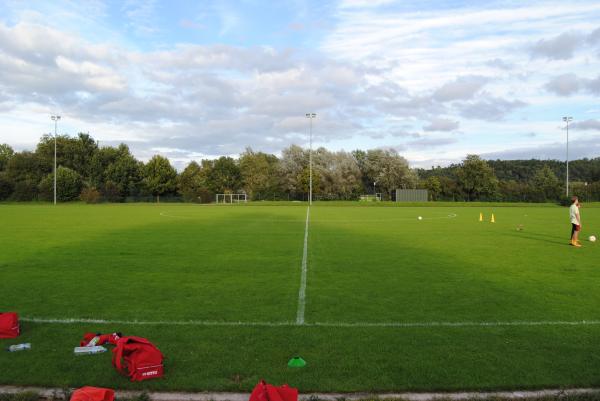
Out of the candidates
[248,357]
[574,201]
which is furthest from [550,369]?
[574,201]

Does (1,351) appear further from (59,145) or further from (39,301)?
(59,145)

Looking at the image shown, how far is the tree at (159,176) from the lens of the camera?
3265 inches

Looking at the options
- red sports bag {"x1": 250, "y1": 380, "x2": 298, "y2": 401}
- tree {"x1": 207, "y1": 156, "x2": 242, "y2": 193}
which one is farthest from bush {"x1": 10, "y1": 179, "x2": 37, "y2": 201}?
red sports bag {"x1": 250, "y1": 380, "x2": 298, "y2": 401}

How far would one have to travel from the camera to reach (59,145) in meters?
86.0

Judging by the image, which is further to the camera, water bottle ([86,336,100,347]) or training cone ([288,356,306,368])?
water bottle ([86,336,100,347])

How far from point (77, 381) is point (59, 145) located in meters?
92.3

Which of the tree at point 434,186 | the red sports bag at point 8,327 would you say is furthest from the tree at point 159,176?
the red sports bag at point 8,327

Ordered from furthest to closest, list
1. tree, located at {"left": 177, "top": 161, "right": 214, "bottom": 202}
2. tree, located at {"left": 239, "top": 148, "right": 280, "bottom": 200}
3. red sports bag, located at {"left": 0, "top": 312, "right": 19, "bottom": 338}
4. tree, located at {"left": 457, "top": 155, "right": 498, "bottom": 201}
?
tree, located at {"left": 457, "top": 155, "right": 498, "bottom": 201}, tree, located at {"left": 239, "top": 148, "right": 280, "bottom": 200}, tree, located at {"left": 177, "top": 161, "right": 214, "bottom": 202}, red sports bag, located at {"left": 0, "top": 312, "right": 19, "bottom": 338}

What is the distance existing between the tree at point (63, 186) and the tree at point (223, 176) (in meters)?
23.1

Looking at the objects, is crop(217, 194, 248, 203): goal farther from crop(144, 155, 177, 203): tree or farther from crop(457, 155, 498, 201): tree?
crop(457, 155, 498, 201): tree

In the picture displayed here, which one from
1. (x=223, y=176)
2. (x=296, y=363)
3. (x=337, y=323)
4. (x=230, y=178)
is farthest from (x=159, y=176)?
(x=296, y=363)

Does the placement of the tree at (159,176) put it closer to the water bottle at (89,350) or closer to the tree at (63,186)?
the tree at (63,186)

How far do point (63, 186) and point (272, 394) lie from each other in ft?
261

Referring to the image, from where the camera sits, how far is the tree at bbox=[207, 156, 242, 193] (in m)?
88.9
